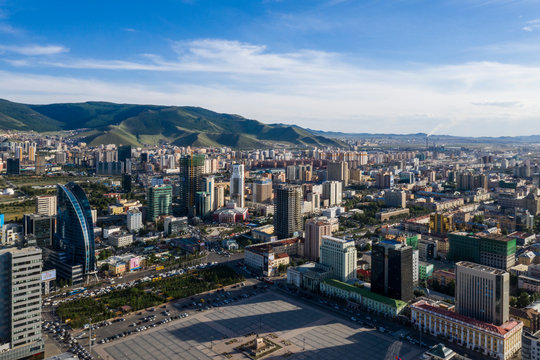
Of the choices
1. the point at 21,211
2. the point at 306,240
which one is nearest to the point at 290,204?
the point at 306,240

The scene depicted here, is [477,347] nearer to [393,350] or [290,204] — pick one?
[393,350]

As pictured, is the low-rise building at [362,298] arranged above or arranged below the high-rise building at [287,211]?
below

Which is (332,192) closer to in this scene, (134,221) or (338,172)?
(338,172)

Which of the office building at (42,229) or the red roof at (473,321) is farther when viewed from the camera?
the office building at (42,229)

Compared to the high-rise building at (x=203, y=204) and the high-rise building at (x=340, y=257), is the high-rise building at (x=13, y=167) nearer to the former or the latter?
the high-rise building at (x=203, y=204)

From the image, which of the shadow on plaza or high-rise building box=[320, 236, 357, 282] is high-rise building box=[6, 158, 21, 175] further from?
high-rise building box=[320, 236, 357, 282]

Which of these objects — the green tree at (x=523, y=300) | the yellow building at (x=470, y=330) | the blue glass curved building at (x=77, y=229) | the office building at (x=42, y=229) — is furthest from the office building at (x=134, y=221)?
the green tree at (x=523, y=300)
